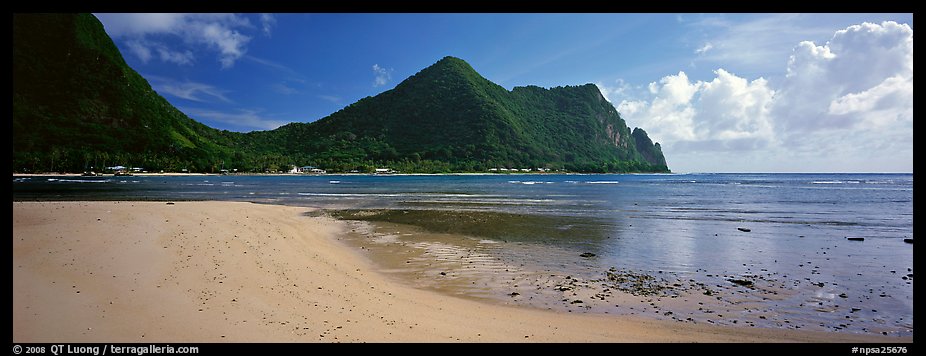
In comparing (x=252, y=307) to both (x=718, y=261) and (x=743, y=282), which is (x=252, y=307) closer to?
(x=743, y=282)

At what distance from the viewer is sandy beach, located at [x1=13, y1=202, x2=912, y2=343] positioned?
5.95 meters

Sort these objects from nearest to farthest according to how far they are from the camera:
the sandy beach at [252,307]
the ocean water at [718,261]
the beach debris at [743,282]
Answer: the sandy beach at [252,307] < the ocean water at [718,261] < the beach debris at [743,282]

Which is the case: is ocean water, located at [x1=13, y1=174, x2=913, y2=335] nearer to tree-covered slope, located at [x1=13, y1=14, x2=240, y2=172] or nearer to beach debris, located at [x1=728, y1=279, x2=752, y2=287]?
beach debris, located at [x1=728, y1=279, x2=752, y2=287]

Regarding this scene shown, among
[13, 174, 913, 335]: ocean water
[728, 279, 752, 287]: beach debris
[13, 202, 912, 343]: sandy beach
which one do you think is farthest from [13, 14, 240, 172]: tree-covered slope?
[728, 279, 752, 287]: beach debris

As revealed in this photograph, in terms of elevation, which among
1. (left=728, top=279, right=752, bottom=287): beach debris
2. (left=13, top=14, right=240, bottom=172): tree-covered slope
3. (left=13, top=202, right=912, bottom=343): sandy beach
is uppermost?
(left=13, top=14, right=240, bottom=172): tree-covered slope

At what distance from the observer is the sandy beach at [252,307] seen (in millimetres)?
5945

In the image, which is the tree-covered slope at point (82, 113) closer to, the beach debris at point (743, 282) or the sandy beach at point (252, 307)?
the sandy beach at point (252, 307)

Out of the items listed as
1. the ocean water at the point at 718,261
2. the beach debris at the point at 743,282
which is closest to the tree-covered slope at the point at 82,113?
the ocean water at the point at 718,261
